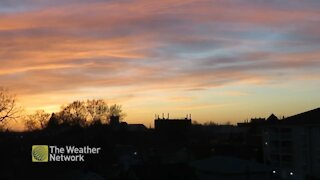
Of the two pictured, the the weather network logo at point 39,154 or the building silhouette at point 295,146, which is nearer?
the the weather network logo at point 39,154

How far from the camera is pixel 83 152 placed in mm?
78125

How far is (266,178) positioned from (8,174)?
32785 mm

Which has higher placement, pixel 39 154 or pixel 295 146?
pixel 295 146

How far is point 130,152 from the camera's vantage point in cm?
9175

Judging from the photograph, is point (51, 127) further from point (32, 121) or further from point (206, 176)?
point (206, 176)

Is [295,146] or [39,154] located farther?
[295,146]

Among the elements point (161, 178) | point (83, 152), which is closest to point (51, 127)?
point (83, 152)

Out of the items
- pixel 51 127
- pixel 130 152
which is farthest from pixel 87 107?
A: pixel 130 152

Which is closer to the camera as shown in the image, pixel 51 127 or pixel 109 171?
pixel 109 171

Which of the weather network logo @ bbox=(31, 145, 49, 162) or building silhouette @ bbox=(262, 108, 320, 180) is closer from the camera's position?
the weather network logo @ bbox=(31, 145, 49, 162)

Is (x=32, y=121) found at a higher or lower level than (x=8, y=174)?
higher

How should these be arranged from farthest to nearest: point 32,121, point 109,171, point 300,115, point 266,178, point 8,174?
point 32,121 < point 300,115 < point 109,171 < point 8,174 < point 266,178

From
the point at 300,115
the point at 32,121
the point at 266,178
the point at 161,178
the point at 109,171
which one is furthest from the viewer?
the point at 32,121

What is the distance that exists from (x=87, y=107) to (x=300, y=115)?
77.2 metres
